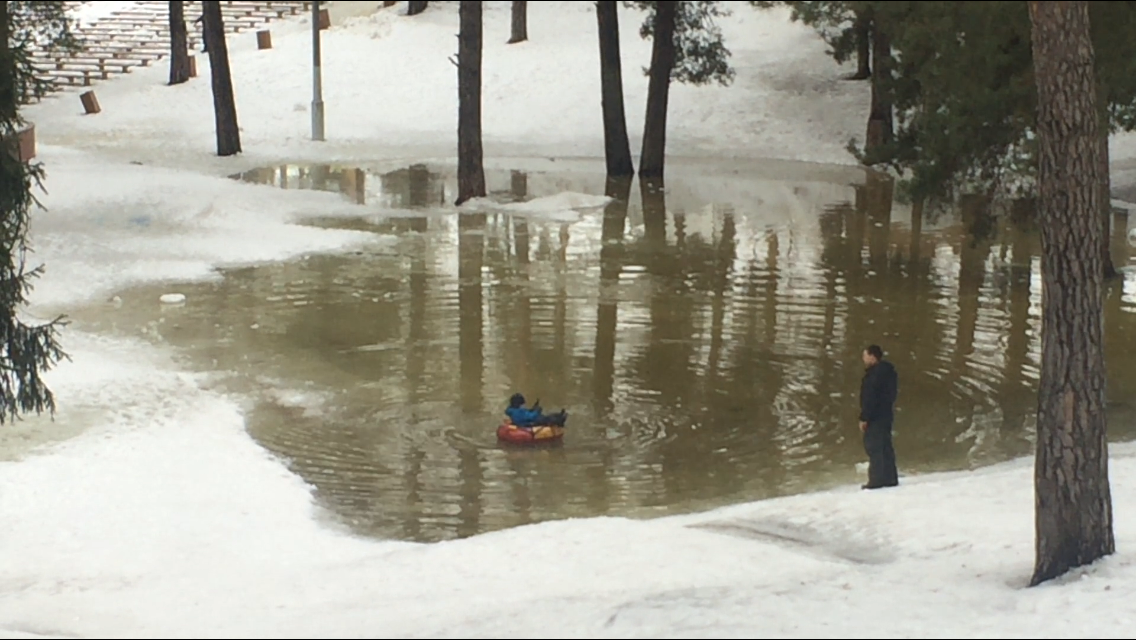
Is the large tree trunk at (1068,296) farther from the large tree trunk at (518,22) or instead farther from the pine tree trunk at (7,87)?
the large tree trunk at (518,22)

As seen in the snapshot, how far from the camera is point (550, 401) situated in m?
15.6

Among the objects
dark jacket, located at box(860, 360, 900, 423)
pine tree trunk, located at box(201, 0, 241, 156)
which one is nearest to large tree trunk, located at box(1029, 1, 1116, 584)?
dark jacket, located at box(860, 360, 900, 423)

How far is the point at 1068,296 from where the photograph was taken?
9312mm

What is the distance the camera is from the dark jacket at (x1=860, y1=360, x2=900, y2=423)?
12492 millimetres

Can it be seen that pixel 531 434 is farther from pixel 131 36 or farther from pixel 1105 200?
pixel 131 36

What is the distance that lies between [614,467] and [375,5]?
46749 millimetres

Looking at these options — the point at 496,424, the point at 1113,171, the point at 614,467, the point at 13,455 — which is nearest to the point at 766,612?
the point at 614,467

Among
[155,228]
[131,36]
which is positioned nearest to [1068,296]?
[155,228]

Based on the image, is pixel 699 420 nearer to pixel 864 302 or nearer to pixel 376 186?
pixel 864 302

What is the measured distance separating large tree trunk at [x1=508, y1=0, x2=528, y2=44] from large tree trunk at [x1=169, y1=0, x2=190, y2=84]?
10.4m

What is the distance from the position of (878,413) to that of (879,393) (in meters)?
0.16

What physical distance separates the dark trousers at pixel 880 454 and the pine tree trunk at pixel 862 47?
1830 centimetres

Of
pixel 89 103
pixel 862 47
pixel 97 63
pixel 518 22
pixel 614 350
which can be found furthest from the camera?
pixel 97 63

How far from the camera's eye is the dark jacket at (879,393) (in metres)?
12.5
